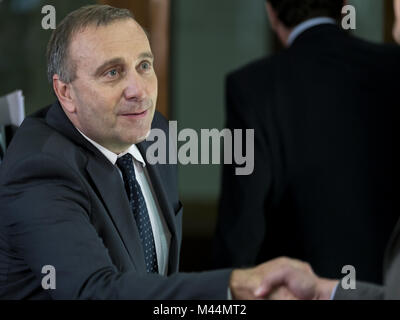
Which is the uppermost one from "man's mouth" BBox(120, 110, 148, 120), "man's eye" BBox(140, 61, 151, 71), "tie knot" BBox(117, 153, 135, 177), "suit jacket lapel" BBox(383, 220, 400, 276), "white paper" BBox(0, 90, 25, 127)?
"man's eye" BBox(140, 61, 151, 71)

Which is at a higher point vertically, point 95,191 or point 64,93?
point 64,93

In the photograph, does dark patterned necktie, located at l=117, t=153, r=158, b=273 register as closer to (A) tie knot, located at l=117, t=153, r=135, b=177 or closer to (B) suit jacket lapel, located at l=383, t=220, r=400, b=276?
(A) tie knot, located at l=117, t=153, r=135, b=177

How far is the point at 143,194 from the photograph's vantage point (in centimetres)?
98

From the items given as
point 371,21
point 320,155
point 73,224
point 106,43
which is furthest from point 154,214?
point 371,21

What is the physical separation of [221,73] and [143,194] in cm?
183

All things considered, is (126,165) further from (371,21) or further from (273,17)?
(371,21)

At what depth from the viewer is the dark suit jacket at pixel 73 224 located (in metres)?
0.86

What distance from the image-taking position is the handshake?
0.86 metres

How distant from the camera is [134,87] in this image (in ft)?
2.97

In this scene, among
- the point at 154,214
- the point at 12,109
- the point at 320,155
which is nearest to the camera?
the point at 154,214

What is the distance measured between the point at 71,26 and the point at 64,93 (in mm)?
95

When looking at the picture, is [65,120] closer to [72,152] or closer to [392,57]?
[72,152]

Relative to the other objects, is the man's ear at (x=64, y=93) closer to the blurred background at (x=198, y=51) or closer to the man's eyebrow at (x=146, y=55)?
the man's eyebrow at (x=146, y=55)

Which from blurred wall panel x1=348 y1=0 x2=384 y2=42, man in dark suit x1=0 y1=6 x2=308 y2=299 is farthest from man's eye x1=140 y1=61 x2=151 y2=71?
blurred wall panel x1=348 y1=0 x2=384 y2=42
